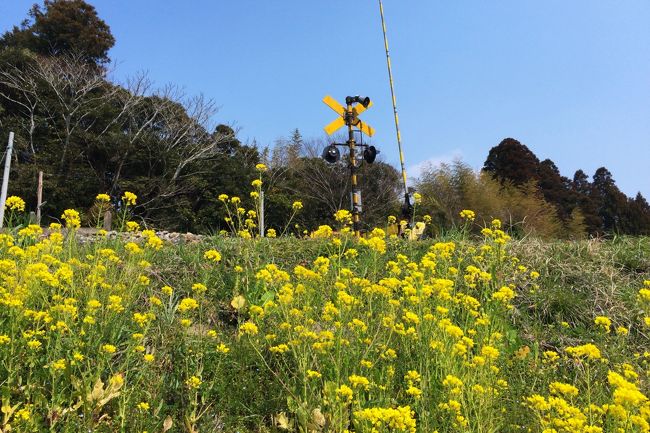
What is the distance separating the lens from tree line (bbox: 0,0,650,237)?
50.2 ft

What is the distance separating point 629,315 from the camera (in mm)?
2709

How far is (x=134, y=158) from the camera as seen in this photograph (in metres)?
17.0

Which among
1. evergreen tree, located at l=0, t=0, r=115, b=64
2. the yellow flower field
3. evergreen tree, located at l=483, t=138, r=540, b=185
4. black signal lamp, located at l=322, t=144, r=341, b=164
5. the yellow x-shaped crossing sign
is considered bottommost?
the yellow flower field

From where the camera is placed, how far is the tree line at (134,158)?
602 inches

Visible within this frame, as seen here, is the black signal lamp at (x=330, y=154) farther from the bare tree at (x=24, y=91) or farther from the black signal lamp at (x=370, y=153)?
the bare tree at (x=24, y=91)

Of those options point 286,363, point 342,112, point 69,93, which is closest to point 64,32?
point 69,93

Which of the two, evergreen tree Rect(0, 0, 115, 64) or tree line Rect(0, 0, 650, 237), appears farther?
evergreen tree Rect(0, 0, 115, 64)

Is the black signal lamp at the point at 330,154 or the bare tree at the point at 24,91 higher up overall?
the bare tree at the point at 24,91

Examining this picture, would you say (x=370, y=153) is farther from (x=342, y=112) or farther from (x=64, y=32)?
(x=64, y=32)

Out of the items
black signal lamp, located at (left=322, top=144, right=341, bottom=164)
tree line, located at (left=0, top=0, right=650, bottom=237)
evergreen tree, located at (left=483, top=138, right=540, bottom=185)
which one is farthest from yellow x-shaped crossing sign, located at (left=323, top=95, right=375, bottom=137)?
evergreen tree, located at (left=483, top=138, right=540, bottom=185)

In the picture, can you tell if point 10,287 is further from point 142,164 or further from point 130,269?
point 142,164

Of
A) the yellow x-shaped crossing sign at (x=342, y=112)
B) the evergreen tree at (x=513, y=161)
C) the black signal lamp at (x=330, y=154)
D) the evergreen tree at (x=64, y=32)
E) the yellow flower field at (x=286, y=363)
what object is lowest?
the yellow flower field at (x=286, y=363)

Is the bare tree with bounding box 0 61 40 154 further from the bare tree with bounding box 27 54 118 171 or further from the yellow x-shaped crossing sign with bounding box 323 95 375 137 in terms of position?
the yellow x-shaped crossing sign with bounding box 323 95 375 137

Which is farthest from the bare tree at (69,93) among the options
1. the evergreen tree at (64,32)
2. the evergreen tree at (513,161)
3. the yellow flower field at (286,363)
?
the evergreen tree at (513,161)
